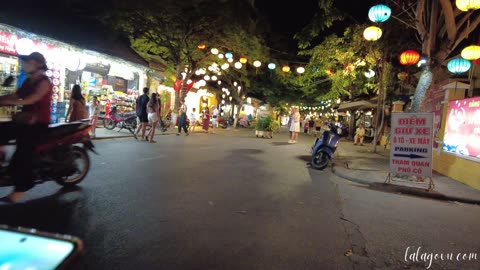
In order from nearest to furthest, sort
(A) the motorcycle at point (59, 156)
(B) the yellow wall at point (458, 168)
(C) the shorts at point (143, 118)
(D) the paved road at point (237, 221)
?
(D) the paved road at point (237, 221) < (A) the motorcycle at point (59, 156) < (B) the yellow wall at point (458, 168) < (C) the shorts at point (143, 118)

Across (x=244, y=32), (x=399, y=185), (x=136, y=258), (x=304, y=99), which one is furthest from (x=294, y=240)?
(x=304, y=99)

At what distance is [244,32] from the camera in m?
20.5

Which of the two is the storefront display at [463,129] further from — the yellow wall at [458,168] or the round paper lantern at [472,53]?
the round paper lantern at [472,53]

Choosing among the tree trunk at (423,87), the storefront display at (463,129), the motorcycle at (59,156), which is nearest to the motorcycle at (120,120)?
the motorcycle at (59,156)

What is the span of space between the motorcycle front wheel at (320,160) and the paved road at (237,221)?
7.32ft

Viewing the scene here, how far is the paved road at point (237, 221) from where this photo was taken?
11.5 ft

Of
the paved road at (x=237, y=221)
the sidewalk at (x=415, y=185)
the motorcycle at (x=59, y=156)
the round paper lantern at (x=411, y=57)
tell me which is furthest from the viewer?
the round paper lantern at (x=411, y=57)

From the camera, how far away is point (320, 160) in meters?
10.2

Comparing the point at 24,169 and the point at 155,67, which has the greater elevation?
the point at 155,67

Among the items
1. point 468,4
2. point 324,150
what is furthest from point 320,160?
point 468,4

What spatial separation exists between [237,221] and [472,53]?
8.48m

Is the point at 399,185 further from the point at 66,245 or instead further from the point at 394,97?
the point at 394,97

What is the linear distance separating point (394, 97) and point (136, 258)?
22.6 meters

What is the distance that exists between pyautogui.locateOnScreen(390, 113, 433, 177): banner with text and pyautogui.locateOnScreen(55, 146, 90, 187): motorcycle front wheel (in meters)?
6.94
